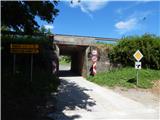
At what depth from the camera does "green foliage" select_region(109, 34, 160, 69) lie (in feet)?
78.0

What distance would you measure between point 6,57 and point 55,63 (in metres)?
4.76

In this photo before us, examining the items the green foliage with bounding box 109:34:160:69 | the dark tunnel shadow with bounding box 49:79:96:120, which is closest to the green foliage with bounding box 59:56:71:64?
the green foliage with bounding box 109:34:160:69

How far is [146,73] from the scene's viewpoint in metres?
21.8

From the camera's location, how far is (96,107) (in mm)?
12820

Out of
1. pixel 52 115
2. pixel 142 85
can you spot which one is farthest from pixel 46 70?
pixel 52 115

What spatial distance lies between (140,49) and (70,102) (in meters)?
11.9

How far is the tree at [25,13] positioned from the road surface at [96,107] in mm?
3646

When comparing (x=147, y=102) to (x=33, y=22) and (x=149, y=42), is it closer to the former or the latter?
(x=33, y=22)

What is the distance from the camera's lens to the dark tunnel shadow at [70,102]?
1099 cm

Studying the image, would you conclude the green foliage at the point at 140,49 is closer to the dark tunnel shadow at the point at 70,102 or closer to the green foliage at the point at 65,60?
the dark tunnel shadow at the point at 70,102

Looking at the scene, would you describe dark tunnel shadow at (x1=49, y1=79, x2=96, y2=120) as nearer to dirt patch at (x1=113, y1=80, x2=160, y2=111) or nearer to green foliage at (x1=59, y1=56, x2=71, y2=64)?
dirt patch at (x1=113, y1=80, x2=160, y2=111)

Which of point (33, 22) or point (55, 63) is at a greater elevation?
point (33, 22)

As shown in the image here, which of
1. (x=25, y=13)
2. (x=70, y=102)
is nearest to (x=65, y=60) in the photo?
(x=70, y=102)

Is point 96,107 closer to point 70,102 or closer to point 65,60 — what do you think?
point 70,102
